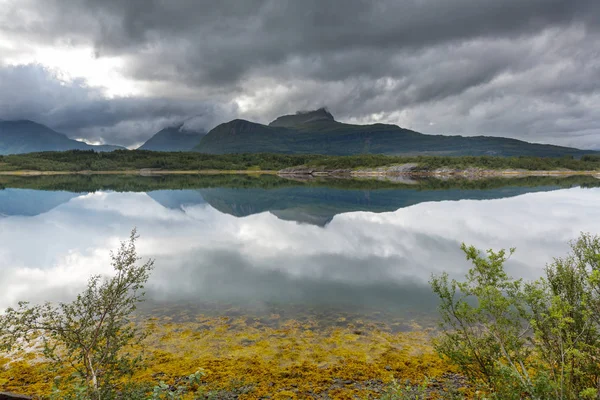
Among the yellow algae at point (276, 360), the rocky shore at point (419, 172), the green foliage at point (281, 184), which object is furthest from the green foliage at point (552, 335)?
the rocky shore at point (419, 172)

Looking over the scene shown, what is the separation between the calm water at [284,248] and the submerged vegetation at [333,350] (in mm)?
2862

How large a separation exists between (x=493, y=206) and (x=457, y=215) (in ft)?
43.7

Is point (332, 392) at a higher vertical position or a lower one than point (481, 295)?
lower

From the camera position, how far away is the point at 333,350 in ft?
39.9

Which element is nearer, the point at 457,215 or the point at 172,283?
the point at 172,283

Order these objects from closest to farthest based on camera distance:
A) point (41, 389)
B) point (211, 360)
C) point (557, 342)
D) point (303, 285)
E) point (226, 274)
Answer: point (557, 342) → point (41, 389) → point (211, 360) → point (303, 285) → point (226, 274)

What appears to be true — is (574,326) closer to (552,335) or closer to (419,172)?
(552,335)

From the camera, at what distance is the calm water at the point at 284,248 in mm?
17922

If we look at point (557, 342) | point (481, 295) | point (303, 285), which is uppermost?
point (481, 295)

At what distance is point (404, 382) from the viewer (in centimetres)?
993

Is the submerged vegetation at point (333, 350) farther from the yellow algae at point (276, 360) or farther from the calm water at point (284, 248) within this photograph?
the calm water at point (284, 248)

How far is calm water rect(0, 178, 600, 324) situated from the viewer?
58.8ft

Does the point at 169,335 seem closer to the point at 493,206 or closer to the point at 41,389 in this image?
the point at 41,389

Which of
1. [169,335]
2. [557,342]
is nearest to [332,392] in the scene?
[557,342]
